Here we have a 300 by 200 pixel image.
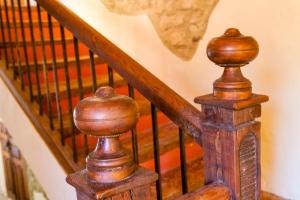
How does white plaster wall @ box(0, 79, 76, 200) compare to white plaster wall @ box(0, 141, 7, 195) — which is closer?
white plaster wall @ box(0, 79, 76, 200)

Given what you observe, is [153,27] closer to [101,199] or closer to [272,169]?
[272,169]

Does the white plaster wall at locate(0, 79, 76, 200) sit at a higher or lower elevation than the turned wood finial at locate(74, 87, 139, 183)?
lower

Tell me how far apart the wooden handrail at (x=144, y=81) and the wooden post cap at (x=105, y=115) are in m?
0.41

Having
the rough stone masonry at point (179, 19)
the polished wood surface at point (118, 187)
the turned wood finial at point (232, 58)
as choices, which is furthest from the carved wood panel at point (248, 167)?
the rough stone masonry at point (179, 19)

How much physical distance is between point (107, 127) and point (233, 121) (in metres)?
0.36

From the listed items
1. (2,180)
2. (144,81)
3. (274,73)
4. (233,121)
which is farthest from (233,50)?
(2,180)

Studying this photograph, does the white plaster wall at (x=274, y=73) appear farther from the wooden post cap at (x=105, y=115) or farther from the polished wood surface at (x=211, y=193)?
the wooden post cap at (x=105, y=115)

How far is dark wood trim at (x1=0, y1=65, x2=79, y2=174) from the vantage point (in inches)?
62.4

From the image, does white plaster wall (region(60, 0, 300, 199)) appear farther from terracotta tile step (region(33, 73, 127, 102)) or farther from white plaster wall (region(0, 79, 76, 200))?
white plaster wall (region(0, 79, 76, 200))

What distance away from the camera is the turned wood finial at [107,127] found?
1.78ft

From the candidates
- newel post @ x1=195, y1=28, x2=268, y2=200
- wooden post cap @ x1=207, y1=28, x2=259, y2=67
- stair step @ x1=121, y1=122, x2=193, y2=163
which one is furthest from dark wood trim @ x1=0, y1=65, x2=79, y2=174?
wooden post cap @ x1=207, y1=28, x2=259, y2=67

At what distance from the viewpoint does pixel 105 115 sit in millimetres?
541

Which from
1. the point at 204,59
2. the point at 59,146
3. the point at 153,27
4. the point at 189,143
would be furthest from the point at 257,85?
the point at 59,146

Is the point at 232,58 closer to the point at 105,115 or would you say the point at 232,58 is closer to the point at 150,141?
the point at 105,115
